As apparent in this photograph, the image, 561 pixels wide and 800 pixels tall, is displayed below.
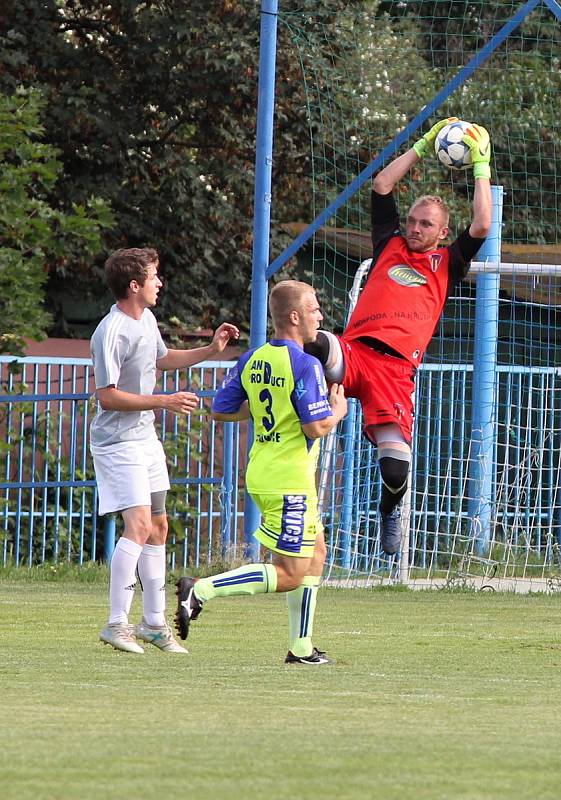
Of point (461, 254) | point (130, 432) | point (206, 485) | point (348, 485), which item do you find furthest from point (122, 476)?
point (206, 485)

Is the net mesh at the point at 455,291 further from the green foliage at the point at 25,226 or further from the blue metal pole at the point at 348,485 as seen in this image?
the green foliage at the point at 25,226

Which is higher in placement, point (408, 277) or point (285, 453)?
point (408, 277)

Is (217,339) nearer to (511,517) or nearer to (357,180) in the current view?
(357,180)

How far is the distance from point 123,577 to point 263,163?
224 inches

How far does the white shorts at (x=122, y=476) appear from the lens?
778 cm

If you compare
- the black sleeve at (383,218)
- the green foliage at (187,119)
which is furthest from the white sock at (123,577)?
the green foliage at (187,119)

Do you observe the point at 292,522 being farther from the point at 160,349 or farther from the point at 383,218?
the point at 383,218

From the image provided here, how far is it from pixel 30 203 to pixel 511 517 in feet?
18.8

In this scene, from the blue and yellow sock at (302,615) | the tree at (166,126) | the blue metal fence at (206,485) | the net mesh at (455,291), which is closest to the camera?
the blue and yellow sock at (302,615)

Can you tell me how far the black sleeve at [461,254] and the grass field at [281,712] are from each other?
205 centimetres

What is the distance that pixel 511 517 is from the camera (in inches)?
582

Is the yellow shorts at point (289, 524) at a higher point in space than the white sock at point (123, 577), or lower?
higher

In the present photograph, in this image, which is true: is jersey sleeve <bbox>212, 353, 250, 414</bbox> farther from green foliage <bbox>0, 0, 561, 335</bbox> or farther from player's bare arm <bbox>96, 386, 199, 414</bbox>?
green foliage <bbox>0, 0, 561, 335</bbox>

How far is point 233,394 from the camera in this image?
291 inches
